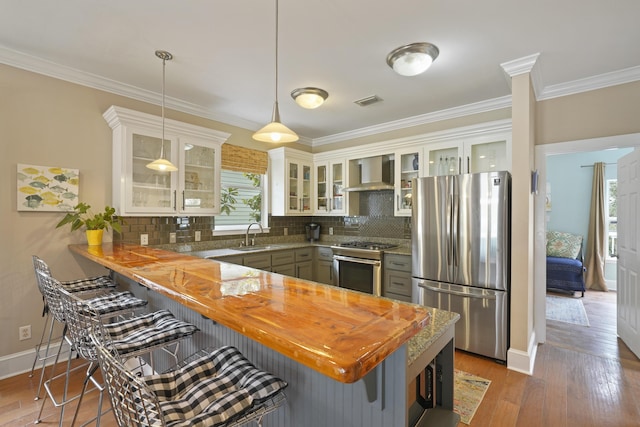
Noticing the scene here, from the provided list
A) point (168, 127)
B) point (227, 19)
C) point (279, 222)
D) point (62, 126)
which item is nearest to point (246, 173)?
point (279, 222)

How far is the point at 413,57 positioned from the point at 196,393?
8.08 feet

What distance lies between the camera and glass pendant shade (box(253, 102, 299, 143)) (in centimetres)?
166

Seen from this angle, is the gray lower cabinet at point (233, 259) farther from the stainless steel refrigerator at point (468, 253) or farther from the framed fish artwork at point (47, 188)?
the stainless steel refrigerator at point (468, 253)

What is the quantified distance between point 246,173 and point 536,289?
3.68 meters

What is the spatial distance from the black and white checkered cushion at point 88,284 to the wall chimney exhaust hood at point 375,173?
2909 millimetres

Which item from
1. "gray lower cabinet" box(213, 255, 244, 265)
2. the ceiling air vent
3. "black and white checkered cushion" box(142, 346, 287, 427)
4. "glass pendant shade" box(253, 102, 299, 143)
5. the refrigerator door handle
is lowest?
the refrigerator door handle

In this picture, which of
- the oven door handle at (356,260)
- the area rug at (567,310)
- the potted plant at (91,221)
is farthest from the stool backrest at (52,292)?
the area rug at (567,310)

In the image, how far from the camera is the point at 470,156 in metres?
3.33

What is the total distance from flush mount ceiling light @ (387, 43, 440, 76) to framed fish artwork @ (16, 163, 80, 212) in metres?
2.94

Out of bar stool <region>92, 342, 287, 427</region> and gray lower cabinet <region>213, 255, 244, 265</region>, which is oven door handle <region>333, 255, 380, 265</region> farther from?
bar stool <region>92, 342, 287, 427</region>

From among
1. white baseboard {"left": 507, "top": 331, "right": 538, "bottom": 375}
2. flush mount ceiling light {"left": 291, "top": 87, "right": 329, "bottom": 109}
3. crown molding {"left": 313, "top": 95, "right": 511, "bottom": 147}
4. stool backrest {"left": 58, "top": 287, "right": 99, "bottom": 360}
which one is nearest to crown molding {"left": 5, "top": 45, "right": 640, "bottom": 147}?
crown molding {"left": 313, "top": 95, "right": 511, "bottom": 147}

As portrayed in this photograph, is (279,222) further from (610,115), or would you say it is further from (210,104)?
(610,115)

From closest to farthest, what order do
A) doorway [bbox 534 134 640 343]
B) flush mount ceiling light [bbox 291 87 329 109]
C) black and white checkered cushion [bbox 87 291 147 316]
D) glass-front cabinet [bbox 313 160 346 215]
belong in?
1. black and white checkered cushion [bbox 87 291 147 316]
2. doorway [bbox 534 134 640 343]
3. flush mount ceiling light [bbox 291 87 329 109]
4. glass-front cabinet [bbox 313 160 346 215]

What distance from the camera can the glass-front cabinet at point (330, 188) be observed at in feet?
14.9
